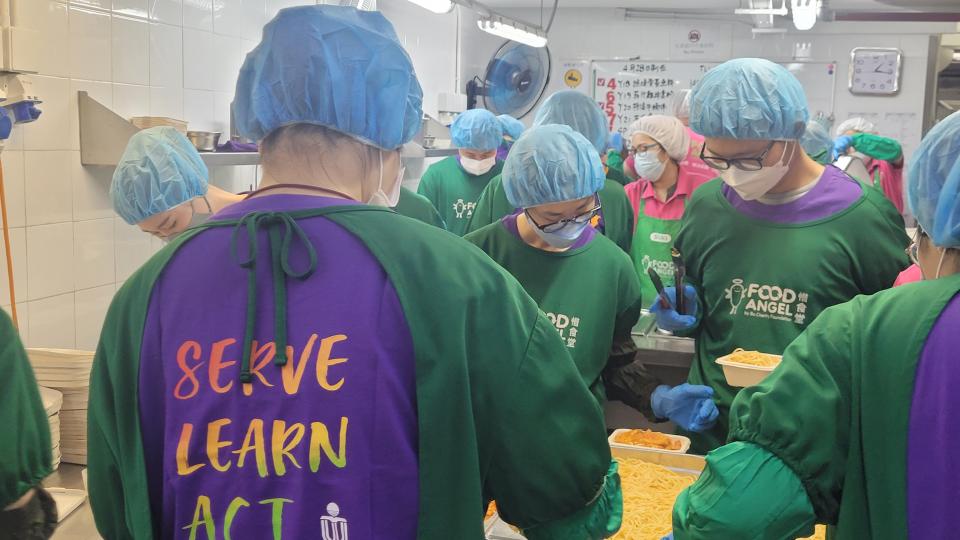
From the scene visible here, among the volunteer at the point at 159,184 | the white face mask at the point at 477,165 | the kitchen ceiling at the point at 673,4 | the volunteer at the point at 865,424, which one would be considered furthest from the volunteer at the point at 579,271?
the kitchen ceiling at the point at 673,4

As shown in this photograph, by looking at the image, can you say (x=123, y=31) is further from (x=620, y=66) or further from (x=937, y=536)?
(x=620, y=66)

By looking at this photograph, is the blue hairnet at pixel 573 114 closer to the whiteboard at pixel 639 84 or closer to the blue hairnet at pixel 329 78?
the blue hairnet at pixel 329 78

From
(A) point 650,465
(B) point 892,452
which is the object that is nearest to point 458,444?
(B) point 892,452

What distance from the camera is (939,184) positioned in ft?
4.99

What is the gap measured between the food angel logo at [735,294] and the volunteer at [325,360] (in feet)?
4.61

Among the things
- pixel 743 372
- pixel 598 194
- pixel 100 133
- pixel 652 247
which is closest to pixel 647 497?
pixel 743 372

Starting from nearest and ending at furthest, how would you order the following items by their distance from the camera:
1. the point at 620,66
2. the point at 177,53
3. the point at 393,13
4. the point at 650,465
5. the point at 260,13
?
the point at 650,465, the point at 177,53, the point at 260,13, the point at 393,13, the point at 620,66

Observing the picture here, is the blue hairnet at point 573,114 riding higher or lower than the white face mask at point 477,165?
higher

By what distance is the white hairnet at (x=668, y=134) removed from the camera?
4988 mm

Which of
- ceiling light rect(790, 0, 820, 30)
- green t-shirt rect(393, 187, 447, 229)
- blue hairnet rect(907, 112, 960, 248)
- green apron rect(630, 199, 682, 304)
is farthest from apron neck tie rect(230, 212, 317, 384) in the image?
ceiling light rect(790, 0, 820, 30)

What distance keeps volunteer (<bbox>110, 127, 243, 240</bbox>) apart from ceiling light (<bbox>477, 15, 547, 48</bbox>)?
12.1 ft

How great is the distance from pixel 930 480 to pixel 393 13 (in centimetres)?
695

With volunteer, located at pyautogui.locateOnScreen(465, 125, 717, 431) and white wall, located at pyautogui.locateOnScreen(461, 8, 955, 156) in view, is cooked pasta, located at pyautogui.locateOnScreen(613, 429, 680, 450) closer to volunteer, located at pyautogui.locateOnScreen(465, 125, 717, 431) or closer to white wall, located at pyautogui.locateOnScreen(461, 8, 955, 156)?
volunteer, located at pyautogui.locateOnScreen(465, 125, 717, 431)

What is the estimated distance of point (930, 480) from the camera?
1.35 metres
